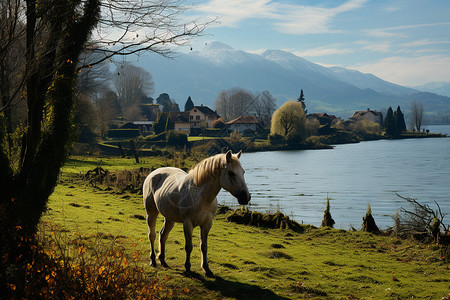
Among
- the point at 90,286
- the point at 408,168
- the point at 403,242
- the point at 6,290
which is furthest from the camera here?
the point at 408,168

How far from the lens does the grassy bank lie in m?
8.79

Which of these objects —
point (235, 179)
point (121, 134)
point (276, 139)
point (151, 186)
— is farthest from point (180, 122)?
point (235, 179)

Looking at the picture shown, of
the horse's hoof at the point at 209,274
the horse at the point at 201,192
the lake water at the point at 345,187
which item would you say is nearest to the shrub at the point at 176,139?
the lake water at the point at 345,187

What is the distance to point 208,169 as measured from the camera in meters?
8.84

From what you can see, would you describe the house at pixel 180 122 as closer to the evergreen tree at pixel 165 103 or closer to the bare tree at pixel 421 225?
the evergreen tree at pixel 165 103

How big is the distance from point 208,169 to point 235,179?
759mm

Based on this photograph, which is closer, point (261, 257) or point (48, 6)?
point (48, 6)

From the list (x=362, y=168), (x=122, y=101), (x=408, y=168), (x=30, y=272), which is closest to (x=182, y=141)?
(x=362, y=168)

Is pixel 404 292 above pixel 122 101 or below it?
below

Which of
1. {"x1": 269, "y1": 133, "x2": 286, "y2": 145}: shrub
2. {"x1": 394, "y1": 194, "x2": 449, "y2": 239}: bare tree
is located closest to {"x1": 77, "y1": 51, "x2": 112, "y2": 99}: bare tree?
{"x1": 394, "y1": 194, "x2": 449, "y2": 239}: bare tree

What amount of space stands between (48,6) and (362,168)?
2415 inches

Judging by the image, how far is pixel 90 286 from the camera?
671 cm

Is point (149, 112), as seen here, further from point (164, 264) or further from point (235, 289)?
point (235, 289)

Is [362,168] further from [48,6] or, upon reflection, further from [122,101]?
[122,101]
